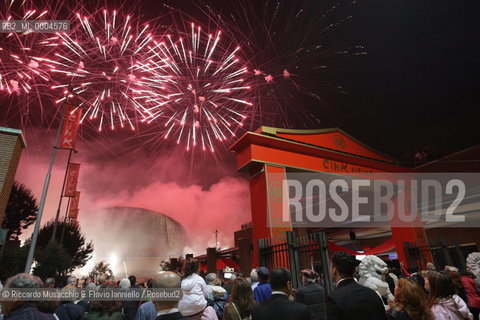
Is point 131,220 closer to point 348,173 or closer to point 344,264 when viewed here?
point 348,173

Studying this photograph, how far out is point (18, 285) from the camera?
2449mm

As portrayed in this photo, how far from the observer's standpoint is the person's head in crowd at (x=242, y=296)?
144 inches

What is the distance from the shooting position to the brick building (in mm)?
19520

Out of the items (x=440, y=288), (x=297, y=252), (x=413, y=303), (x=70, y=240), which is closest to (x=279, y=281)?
(x=413, y=303)

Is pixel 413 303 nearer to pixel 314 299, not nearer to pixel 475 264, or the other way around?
pixel 314 299

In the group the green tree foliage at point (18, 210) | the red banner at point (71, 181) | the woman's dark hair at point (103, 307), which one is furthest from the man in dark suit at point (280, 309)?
the green tree foliage at point (18, 210)

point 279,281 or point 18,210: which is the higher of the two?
point 18,210

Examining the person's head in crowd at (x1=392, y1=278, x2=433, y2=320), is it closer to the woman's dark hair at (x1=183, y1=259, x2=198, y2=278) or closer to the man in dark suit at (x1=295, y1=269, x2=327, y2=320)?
the man in dark suit at (x1=295, y1=269, x2=327, y2=320)

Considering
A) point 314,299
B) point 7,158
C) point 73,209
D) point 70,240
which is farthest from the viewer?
point 70,240

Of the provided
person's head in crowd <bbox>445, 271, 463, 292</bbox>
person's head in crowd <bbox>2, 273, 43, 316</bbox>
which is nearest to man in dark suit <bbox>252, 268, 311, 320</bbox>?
person's head in crowd <bbox>2, 273, 43, 316</bbox>

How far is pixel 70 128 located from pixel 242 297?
15.9 metres

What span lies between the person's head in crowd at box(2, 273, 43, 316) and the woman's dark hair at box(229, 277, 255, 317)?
7.16 ft

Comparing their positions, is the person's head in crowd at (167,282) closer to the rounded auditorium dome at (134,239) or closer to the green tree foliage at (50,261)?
the green tree foliage at (50,261)

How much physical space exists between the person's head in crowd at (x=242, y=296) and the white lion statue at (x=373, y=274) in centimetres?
170
